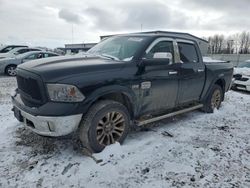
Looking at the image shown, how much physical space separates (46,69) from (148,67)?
168cm

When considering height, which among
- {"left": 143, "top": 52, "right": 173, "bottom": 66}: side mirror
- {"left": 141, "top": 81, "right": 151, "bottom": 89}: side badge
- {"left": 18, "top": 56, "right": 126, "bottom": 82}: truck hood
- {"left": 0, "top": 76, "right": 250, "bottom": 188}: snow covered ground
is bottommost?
{"left": 0, "top": 76, "right": 250, "bottom": 188}: snow covered ground

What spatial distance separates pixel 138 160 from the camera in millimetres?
3760

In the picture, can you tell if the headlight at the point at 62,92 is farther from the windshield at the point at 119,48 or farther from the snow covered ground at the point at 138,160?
the windshield at the point at 119,48

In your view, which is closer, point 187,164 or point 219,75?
point 187,164

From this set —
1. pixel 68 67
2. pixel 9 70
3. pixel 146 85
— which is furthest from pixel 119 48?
pixel 9 70

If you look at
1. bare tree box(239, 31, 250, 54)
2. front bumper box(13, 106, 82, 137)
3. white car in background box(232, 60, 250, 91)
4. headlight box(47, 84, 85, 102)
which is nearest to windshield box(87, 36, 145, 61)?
headlight box(47, 84, 85, 102)

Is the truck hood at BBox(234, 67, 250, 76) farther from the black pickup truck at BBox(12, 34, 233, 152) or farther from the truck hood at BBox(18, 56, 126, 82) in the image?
the truck hood at BBox(18, 56, 126, 82)

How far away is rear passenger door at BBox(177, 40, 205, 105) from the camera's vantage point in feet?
16.9

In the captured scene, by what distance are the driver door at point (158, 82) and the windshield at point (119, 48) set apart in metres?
0.25

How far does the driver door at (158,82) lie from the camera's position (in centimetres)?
429

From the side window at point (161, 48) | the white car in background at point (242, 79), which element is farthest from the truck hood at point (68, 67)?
the white car in background at point (242, 79)

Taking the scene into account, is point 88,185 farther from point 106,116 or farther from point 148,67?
point 148,67

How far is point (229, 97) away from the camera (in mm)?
8867

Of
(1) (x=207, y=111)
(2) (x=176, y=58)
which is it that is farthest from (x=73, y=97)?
(1) (x=207, y=111)
